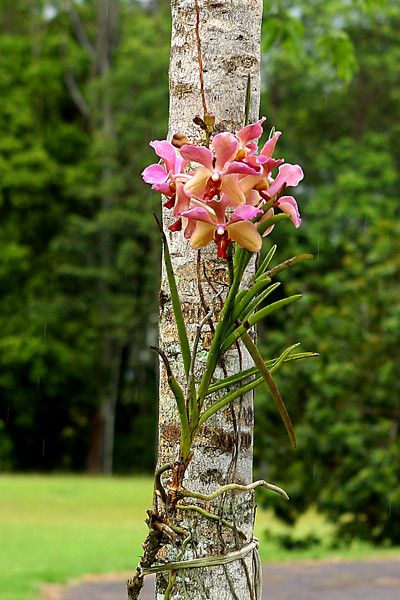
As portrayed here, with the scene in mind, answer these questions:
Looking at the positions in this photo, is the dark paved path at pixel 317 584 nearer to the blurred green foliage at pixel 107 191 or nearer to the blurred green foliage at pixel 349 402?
the blurred green foliage at pixel 349 402

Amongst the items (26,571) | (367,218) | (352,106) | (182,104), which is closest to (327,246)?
(367,218)

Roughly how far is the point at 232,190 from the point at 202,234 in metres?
0.10

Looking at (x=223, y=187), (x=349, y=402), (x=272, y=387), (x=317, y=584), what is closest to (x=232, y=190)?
(x=223, y=187)

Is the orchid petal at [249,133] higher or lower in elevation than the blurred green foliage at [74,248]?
lower

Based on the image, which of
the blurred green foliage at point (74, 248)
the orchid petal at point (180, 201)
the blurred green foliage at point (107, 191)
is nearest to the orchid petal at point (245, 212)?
the orchid petal at point (180, 201)

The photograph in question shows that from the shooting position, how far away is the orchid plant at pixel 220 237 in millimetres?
2006

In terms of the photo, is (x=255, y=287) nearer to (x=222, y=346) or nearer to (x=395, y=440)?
(x=222, y=346)

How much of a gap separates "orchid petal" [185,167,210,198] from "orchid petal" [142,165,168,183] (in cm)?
8

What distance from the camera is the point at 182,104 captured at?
232 cm

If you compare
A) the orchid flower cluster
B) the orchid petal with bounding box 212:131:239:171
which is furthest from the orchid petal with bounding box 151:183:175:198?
the orchid petal with bounding box 212:131:239:171

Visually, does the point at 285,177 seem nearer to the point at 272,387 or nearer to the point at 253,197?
the point at 253,197

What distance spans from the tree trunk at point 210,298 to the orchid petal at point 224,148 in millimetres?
248

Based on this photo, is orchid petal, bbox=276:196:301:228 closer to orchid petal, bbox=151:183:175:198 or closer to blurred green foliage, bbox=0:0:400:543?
orchid petal, bbox=151:183:175:198

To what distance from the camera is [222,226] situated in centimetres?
200
